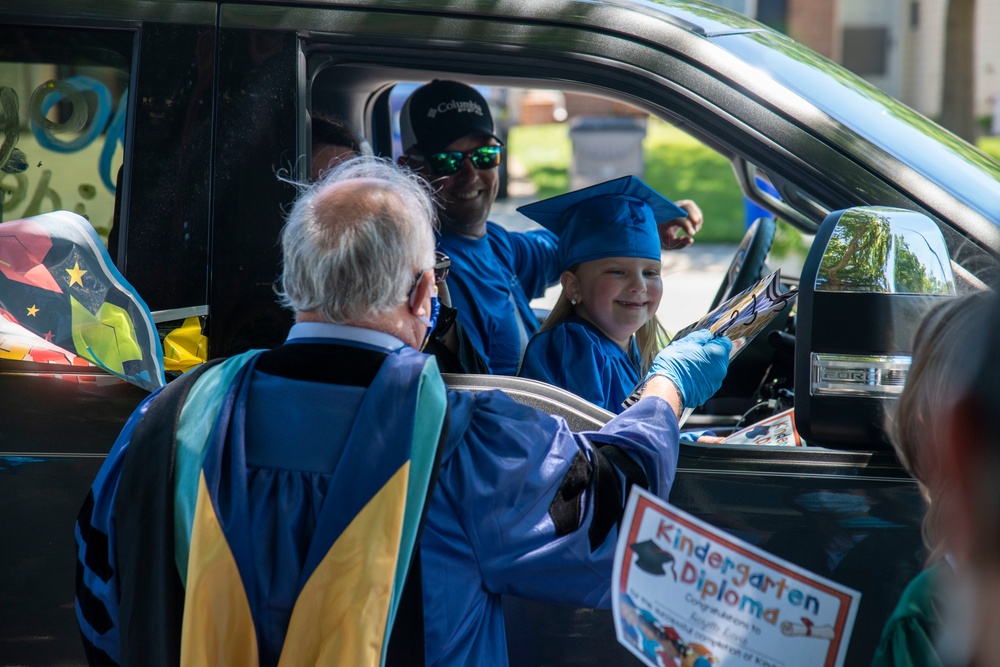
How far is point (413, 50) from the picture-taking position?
2070 mm

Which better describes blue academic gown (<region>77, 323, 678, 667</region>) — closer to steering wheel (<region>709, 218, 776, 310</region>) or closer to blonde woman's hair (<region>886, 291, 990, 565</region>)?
blonde woman's hair (<region>886, 291, 990, 565</region>)

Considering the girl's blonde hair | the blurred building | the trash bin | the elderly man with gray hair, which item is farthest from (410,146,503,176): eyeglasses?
the blurred building

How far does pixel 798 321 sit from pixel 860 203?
375 millimetres

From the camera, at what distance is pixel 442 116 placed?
10.7ft

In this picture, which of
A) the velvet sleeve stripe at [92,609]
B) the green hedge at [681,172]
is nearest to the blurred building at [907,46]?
the green hedge at [681,172]

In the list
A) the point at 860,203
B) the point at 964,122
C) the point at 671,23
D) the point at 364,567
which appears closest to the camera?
the point at 364,567

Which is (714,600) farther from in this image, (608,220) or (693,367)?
(608,220)

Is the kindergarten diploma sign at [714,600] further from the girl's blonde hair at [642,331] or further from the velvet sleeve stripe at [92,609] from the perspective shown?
the girl's blonde hair at [642,331]

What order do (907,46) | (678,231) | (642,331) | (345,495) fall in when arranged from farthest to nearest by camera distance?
1. (907,46)
2. (678,231)
3. (642,331)
4. (345,495)

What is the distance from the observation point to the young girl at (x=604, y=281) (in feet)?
8.64

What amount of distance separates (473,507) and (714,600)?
1.40 feet

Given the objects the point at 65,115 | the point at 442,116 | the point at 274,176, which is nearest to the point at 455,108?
the point at 442,116

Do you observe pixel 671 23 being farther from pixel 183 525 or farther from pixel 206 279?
pixel 183 525

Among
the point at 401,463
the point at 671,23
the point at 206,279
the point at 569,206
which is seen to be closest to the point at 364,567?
the point at 401,463
